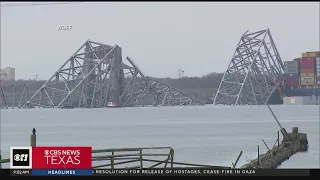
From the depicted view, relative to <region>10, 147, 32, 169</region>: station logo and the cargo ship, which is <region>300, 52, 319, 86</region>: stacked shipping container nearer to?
the cargo ship

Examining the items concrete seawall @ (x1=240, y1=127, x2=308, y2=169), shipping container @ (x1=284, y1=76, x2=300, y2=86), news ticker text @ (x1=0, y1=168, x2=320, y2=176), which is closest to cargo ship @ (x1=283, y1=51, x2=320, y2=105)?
shipping container @ (x1=284, y1=76, x2=300, y2=86)

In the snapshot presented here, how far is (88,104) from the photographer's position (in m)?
81.8

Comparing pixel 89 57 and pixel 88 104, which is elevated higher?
pixel 89 57

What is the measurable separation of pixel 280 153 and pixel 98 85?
64.3 metres

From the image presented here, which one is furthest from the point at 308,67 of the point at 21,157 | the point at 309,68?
the point at 21,157

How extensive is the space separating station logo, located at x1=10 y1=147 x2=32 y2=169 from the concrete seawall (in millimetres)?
6847

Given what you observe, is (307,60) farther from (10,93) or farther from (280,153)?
(280,153)

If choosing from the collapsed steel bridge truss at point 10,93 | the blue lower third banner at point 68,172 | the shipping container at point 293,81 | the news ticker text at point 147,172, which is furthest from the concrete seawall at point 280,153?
the shipping container at point 293,81

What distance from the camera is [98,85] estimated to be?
7900 centimetres
